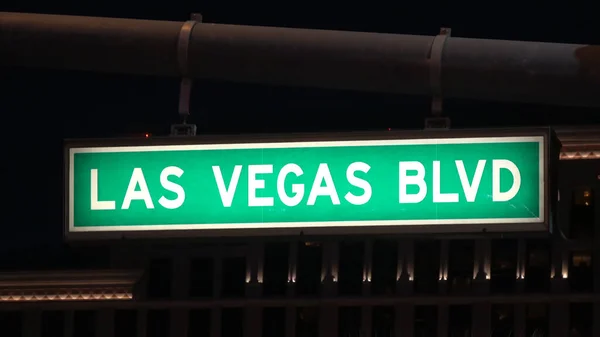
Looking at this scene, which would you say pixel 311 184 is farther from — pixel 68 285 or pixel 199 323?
pixel 199 323

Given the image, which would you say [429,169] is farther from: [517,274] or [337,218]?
[517,274]

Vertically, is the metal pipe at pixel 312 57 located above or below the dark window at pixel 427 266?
above

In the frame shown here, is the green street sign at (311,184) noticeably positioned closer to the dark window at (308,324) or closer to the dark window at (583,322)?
the dark window at (308,324)

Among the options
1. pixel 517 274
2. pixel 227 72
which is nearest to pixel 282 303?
pixel 517 274

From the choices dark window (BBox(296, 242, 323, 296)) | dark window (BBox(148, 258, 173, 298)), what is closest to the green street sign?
dark window (BBox(148, 258, 173, 298))

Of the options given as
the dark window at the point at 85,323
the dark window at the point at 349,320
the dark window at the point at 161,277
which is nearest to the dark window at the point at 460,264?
the dark window at the point at 349,320

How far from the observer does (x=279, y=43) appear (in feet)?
22.6

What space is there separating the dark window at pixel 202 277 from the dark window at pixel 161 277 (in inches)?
10.9

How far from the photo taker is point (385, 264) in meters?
10.1

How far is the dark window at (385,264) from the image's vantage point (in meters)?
10.0

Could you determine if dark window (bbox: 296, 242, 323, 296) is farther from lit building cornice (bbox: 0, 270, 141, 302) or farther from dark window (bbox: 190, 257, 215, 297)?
lit building cornice (bbox: 0, 270, 141, 302)

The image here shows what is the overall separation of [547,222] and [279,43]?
1.75 metres

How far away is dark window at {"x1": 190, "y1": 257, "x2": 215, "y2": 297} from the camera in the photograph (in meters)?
10.2

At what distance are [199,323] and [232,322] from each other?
11.2 inches
